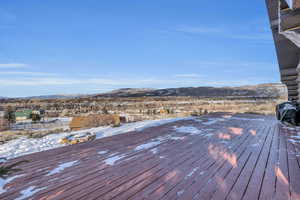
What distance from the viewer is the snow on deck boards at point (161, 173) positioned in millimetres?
1402

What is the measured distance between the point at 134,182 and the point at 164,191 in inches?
12.2

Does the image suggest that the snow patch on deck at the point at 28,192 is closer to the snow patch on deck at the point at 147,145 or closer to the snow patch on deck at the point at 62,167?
the snow patch on deck at the point at 62,167

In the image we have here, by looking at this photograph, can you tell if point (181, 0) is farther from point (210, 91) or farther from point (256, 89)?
point (256, 89)

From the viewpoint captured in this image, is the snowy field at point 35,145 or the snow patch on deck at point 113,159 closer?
the snow patch on deck at point 113,159

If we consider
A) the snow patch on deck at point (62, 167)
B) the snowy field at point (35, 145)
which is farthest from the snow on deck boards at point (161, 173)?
the snowy field at point (35, 145)

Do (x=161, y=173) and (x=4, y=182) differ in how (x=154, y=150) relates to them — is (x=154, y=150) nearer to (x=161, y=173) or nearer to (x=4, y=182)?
(x=161, y=173)

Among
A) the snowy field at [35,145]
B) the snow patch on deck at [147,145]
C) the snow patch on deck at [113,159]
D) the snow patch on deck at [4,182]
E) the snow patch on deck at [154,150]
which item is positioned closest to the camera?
the snow patch on deck at [4,182]

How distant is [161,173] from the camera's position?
180 centimetres

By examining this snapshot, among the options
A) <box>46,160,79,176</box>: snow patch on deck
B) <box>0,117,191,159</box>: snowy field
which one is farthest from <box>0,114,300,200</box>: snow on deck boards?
<box>0,117,191,159</box>: snowy field

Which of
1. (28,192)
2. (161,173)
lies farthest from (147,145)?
(28,192)

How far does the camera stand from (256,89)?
57156mm

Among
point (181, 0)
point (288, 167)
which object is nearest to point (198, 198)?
point (288, 167)

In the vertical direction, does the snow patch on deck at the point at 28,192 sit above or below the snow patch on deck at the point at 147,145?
above

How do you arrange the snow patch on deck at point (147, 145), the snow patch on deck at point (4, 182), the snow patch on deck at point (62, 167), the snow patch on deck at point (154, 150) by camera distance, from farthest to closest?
the snow patch on deck at point (147, 145) < the snow patch on deck at point (154, 150) < the snow patch on deck at point (62, 167) < the snow patch on deck at point (4, 182)
